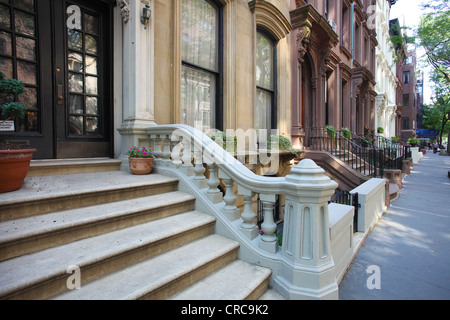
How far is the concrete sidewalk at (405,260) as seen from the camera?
2.80 metres

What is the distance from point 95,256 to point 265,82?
690 centimetres

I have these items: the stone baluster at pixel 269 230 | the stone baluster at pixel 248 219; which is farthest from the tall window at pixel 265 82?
the stone baluster at pixel 269 230

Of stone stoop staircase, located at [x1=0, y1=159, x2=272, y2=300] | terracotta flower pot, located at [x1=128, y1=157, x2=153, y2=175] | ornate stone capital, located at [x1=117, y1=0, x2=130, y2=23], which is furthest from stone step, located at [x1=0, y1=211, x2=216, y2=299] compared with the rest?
ornate stone capital, located at [x1=117, y1=0, x2=130, y2=23]

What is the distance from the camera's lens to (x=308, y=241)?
2.32 meters

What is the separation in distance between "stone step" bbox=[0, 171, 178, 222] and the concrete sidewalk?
267 centimetres

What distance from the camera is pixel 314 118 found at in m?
10.6

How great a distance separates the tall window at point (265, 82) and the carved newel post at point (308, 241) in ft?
17.3

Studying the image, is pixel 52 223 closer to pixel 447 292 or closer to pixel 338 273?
pixel 338 273

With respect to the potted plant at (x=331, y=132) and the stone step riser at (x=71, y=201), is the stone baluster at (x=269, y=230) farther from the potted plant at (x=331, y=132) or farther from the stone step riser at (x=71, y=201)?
the potted plant at (x=331, y=132)

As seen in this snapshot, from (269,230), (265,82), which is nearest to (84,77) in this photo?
(269,230)

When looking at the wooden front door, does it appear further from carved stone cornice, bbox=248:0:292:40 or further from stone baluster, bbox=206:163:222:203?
carved stone cornice, bbox=248:0:292:40

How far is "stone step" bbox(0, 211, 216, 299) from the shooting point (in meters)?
1.70

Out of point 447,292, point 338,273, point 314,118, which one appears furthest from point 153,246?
point 314,118

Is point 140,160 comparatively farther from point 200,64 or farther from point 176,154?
point 200,64
